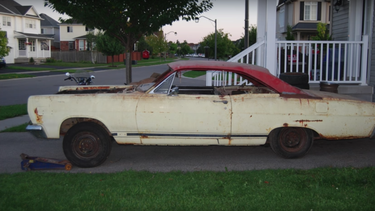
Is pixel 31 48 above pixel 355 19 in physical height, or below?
above

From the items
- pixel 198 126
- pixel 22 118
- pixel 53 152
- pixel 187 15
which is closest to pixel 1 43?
pixel 22 118

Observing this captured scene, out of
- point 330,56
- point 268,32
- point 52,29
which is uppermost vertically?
point 52,29

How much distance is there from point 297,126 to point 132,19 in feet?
20.0

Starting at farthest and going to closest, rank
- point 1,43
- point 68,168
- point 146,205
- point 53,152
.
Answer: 1. point 1,43
2. point 53,152
3. point 68,168
4. point 146,205

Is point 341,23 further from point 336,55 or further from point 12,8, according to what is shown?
point 12,8

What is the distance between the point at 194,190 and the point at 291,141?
2220mm

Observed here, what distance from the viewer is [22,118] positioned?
10367mm

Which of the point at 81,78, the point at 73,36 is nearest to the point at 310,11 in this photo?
the point at 81,78

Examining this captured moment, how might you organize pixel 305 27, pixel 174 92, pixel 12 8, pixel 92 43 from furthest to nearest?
pixel 92 43
pixel 12 8
pixel 305 27
pixel 174 92

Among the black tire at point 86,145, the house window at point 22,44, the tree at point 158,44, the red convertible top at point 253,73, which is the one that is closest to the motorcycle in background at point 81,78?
the black tire at point 86,145

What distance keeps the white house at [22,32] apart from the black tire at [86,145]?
1836 inches

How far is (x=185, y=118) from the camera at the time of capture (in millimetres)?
5727

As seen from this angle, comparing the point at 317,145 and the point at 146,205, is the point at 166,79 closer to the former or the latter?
the point at 146,205

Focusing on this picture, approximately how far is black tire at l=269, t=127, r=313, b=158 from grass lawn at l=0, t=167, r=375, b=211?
661mm
